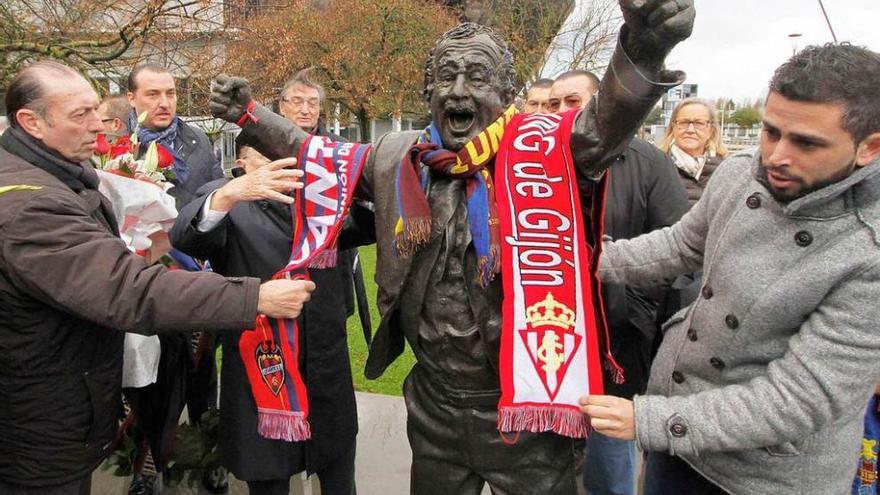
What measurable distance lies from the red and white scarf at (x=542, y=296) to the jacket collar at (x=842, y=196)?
54cm

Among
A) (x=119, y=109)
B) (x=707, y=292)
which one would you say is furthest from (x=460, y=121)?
(x=119, y=109)

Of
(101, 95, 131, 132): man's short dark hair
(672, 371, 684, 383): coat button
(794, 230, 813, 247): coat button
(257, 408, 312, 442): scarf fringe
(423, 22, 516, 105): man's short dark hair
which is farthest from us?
(101, 95, 131, 132): man's short dark hair

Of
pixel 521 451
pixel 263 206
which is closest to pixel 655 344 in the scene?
pixel 521 451

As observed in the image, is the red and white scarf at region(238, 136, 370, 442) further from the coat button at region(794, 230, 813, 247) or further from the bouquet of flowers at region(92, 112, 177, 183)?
the coat button at region(794, 230, 813, 247)

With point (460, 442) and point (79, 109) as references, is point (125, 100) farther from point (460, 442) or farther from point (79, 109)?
point (460, 442)

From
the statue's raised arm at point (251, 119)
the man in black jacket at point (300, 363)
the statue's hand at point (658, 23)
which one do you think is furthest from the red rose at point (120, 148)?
the statue's hand at point (658, 23)

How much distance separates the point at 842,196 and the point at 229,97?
1682mm

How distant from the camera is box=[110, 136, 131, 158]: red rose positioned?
276 centimetres

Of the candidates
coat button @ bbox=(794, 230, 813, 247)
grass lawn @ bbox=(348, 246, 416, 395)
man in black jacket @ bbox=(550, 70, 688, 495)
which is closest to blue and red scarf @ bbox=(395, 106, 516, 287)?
coat button @ bbox=(794, 230, 813, 247)

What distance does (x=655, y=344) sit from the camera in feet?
8.92

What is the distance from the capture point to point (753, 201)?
1591 millimetres

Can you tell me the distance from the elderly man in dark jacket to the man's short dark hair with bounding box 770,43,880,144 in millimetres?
1433

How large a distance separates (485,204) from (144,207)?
4.90 ft

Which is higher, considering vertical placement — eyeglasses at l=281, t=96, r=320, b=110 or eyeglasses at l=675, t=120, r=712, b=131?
eyeglasses at l=281, t=96, r=320, b=110
